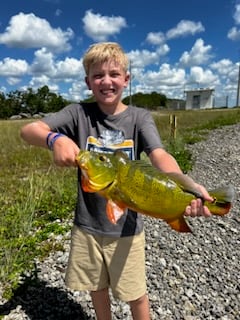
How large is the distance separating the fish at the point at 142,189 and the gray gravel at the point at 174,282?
184cm

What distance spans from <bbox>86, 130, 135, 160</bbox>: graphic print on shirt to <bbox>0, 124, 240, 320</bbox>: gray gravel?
1743mm

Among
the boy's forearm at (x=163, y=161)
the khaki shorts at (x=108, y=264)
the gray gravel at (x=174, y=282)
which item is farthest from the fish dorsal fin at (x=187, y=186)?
the gray gravel at (x=174, y=282)

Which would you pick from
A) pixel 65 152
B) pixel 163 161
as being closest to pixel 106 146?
pixel 163 161

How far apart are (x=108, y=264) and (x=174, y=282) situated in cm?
157

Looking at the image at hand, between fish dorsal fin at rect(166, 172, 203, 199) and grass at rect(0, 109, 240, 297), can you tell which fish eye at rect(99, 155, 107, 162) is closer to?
fish dorsal fin at rect(166, 172, 203, 199)

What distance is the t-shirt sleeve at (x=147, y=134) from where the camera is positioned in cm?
257

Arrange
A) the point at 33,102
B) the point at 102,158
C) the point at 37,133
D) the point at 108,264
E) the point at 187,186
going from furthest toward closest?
the point at 33,102, the point at 108,264, the point at 37,133, the point at 187,186, the point at 102,158

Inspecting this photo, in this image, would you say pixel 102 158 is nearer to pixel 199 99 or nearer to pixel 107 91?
pixel 107 91

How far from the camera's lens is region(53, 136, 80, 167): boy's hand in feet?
6.59

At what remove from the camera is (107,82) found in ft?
8.33

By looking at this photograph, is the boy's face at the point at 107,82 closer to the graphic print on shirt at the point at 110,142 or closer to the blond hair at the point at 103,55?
the blond hair at the point at 103,55

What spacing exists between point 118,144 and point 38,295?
1.94 metres

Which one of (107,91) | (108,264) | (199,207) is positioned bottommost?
(108,264)

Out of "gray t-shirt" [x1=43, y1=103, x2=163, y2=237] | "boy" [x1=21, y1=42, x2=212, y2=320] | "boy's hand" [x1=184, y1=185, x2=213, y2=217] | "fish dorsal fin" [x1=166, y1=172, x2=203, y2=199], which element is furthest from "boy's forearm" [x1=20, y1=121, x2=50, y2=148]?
"boy's hand" [x1=184, y1=185, x2=213, y2=217]
